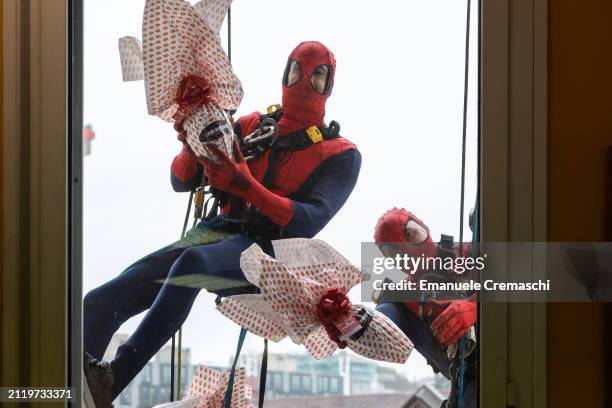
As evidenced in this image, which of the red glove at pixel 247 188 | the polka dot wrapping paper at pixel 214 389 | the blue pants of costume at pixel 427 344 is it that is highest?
the red glove at pixel 247 188

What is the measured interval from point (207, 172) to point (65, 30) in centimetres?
39

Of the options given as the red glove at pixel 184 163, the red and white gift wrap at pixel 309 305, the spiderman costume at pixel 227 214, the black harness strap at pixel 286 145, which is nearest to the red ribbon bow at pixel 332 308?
the red and white gift wrap at pixel 309 305

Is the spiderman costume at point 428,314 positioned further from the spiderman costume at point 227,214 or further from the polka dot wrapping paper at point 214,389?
the polka dot wrapping paper at point 214,389

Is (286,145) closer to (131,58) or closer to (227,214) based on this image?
(227,214)

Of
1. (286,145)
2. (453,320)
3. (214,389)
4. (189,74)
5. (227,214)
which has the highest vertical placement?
(189,74)

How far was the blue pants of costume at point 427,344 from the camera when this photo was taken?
4.54 feet

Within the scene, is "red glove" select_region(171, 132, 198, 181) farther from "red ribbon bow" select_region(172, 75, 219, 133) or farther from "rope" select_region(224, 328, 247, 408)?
"rope" select_region(224, 328, 247, 408)

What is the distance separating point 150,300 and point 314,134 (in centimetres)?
46

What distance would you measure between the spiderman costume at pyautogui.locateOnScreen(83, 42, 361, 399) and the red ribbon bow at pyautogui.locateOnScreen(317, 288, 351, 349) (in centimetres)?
13

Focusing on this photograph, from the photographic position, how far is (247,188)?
1373mm

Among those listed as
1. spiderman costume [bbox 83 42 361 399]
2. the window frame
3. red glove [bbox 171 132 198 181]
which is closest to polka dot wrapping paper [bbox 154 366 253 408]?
spiderman costume [bbox 83 42 361 399]

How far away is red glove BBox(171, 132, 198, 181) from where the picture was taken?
1.38 m

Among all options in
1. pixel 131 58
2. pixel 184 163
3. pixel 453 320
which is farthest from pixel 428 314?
pixel 131 58

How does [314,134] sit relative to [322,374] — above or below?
above
